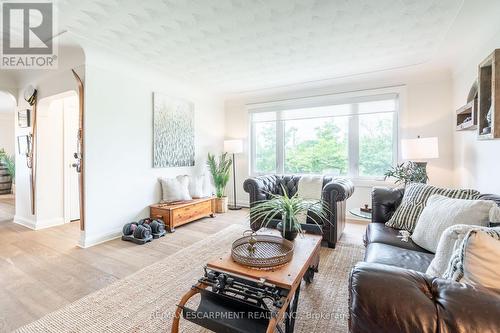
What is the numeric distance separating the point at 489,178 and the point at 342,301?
2.08 metres

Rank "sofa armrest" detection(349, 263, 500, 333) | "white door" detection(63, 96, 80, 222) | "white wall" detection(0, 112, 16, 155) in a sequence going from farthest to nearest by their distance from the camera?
"white wall" detection(0, 112, 16, 155)
"white door" detection(63, 96, 80, 222)
"sofa armrest" detection(349, 263, 500, 333)

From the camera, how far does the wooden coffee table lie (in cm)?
119

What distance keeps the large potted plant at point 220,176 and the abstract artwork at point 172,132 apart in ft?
1.44

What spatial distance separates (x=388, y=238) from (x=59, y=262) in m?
3.16

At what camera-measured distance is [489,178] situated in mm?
2467

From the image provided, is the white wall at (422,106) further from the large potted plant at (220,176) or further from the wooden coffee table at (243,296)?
the wooden coffee table at (243,296)

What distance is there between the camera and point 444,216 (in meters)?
1.63

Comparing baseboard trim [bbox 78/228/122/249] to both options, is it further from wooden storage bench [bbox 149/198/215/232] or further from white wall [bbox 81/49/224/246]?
wooden storage bench [bbox 149/198/215/232]

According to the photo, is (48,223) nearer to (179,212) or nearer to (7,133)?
(179,212)

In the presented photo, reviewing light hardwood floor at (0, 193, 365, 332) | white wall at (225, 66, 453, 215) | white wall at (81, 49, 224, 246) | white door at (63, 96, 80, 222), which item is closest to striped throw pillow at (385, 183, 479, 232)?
light hardwood floor at (0, 193, 365, 332)

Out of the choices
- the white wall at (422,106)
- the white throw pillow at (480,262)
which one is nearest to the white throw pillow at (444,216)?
the white throw pillow at (480,262)

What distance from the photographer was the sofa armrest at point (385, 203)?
2363 mm

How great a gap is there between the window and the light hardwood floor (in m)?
1.16

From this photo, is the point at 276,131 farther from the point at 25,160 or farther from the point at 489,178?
the point at 25,160
